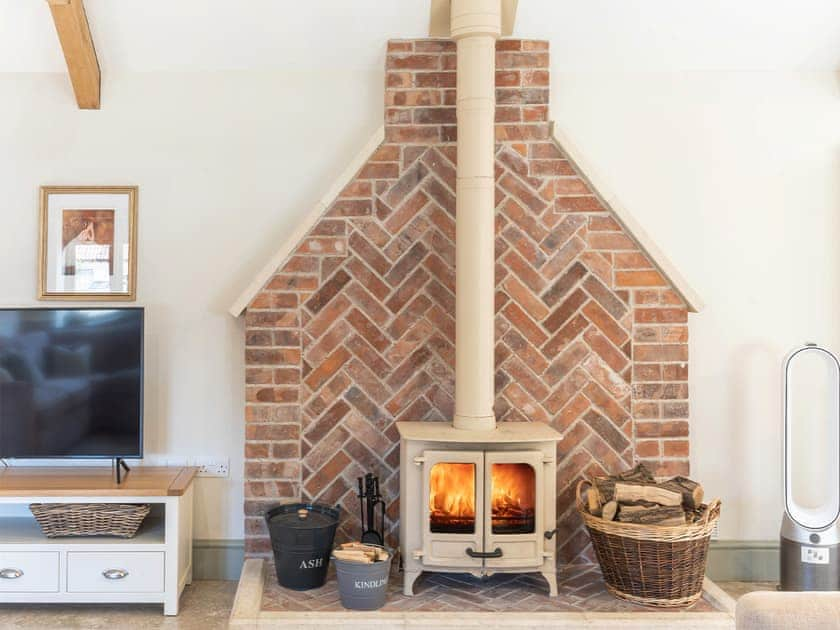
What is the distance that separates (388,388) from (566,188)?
1169mm

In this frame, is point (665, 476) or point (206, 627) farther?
point (665, 476)

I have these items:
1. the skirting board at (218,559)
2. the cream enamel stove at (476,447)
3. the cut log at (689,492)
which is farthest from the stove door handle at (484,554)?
the skirting board at (218,559)

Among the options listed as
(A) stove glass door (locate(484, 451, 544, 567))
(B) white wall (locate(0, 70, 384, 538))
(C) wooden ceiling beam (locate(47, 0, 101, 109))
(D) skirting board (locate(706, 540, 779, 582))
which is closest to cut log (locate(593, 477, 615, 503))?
(A) stove glass door (locate(484, 451, 544, 567))

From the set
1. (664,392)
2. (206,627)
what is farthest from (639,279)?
(206,627)

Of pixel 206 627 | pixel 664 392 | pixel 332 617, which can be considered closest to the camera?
pixel 332 617

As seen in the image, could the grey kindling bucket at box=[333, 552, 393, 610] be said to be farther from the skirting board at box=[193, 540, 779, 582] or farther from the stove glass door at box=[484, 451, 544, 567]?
the skirting board at box=[193, 540, 779, 582]

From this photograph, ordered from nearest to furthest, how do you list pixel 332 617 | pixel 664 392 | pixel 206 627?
pixel 332 617 < pixel 206 627 < pixel 664 392

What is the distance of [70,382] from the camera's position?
3.16 meters

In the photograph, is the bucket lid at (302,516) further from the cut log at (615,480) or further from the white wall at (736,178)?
the white wall at (736,178)

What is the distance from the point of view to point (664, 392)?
3.26 m

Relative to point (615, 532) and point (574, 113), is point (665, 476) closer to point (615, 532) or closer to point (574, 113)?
point (615, 532)

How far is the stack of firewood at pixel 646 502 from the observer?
274 cm

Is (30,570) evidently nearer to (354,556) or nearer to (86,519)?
(86,519)

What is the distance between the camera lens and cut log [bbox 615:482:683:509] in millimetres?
2781
